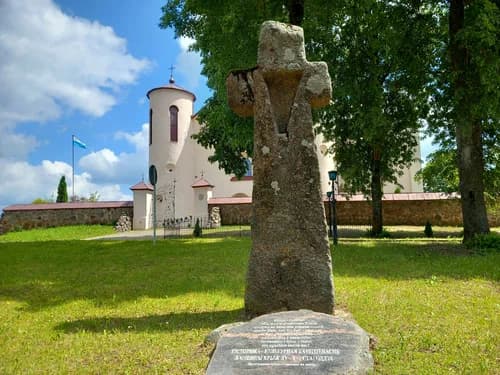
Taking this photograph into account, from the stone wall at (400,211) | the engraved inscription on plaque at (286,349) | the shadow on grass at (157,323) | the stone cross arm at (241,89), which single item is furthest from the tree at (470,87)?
the stone wall at (400,211)

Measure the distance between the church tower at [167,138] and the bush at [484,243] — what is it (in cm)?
2209

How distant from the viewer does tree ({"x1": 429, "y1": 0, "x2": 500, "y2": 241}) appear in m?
10.2

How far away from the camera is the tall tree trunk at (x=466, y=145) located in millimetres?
11227

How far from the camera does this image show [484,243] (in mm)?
10773

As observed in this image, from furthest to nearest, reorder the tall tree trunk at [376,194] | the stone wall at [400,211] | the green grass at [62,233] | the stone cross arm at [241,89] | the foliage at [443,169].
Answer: the stone wall at [400,211], the green grass at [62,233], the foliage at [443,169], the tall tree trunk at [376,194], the stone cross arm at [241,89]

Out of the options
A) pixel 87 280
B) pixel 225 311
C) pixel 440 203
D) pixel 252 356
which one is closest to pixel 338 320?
pixel 252 356

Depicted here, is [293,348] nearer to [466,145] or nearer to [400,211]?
[466,145]

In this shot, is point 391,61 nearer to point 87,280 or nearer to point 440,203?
point 87,280

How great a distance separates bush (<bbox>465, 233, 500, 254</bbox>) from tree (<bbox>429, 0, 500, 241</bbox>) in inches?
17.4

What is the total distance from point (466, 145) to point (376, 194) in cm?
720

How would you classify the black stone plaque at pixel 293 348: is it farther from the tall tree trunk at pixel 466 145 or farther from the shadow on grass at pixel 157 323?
the tall tree trunk at pixel 466 145

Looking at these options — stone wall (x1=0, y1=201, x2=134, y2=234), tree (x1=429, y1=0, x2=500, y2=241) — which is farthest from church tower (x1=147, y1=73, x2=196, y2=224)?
tree (x1=429, y1=0, x2=500, y2=241)

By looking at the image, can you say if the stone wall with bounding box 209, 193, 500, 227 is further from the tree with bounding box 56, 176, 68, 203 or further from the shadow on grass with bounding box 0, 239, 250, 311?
the tree with bounding box 56, 176, 68, 203

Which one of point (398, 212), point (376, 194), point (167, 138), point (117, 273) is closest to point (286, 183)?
point (117, 273)
